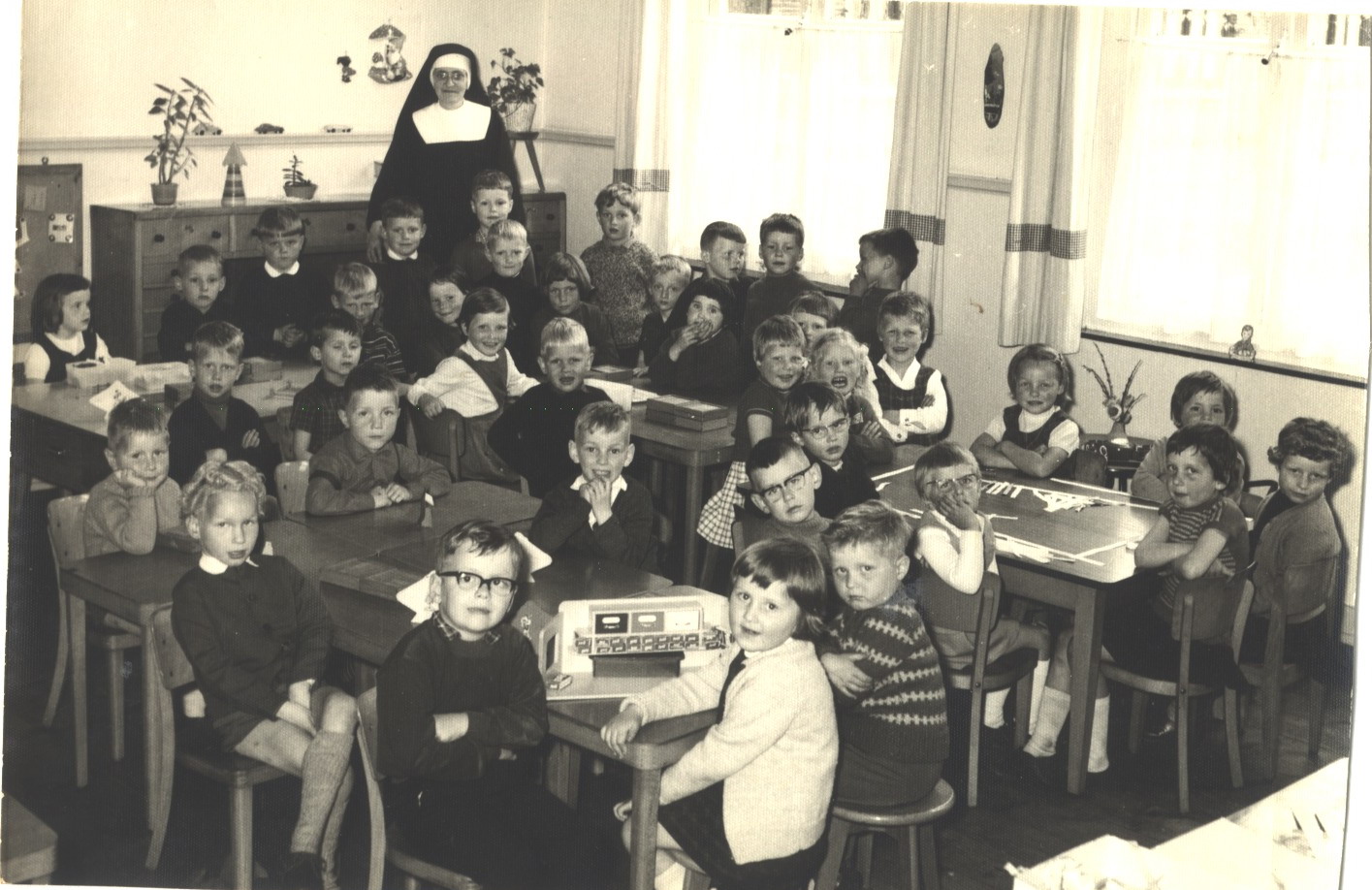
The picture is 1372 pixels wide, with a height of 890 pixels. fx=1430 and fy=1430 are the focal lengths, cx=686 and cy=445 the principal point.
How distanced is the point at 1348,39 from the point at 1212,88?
73 cm

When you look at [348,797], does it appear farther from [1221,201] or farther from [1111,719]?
[1221,201]

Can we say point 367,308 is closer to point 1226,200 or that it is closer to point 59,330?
point 59,330

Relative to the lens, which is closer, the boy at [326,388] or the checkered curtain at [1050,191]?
the boy at [326,388]

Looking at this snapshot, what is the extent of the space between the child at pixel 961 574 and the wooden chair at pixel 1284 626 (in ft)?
1.20

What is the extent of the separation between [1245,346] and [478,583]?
2.45m

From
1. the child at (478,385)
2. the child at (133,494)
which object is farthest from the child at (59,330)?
the child at (478,385)

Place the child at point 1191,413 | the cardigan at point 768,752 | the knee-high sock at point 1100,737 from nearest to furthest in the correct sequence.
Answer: the cardigan at point 768,752
the knee-high sock at point 1100,737
the child at point 1191,413

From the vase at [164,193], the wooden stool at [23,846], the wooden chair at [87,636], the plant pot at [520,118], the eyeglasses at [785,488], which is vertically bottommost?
the wooden stool at [23,846]

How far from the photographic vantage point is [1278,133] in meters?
3.65

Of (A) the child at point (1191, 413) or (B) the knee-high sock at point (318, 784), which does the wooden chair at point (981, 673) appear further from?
(B) the knee-high sock at point (318, 784)

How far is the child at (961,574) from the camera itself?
3240 millimetres

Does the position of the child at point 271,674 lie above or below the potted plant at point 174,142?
below

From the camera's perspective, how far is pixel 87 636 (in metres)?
2.97

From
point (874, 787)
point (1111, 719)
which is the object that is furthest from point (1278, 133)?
point (874, 787)
